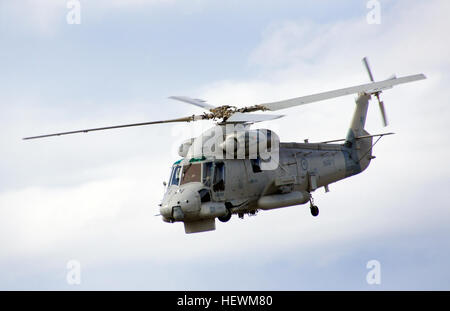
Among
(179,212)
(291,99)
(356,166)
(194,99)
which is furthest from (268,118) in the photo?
(356,166)

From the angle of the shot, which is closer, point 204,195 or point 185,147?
point 204,195

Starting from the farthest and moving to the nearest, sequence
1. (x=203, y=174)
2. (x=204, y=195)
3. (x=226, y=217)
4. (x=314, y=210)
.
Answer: (x=314, y=210), (x=226, y=217), (x=203, y=174), (x=204, y=195)

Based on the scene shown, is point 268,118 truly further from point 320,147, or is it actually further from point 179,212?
point 320,147

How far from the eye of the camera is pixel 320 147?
98.7 ft

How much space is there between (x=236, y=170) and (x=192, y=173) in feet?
5.41

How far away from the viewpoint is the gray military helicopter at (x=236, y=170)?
2552cm

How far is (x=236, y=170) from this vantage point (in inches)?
1045

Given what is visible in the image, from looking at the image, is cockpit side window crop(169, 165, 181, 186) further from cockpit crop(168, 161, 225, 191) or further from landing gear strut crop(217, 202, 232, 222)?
landing gear strut crop(217, 202, 232, 222)

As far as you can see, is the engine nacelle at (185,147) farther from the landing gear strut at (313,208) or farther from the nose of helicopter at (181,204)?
the landing gear strut at (313,208)

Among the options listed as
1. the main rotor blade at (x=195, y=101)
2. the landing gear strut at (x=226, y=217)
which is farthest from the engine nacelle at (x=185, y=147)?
the landing gear strut at (x=226, y=217)

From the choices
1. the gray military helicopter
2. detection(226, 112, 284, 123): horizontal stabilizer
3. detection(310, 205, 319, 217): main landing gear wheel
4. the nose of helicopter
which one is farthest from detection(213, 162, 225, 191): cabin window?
A: detection(310, 205, 319, 217): main landing gear wheel

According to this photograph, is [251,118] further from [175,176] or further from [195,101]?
[195,101]

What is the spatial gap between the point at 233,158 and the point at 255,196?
5.82 ft

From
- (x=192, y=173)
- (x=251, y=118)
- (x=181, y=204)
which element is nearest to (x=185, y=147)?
(x=192, y=173)
